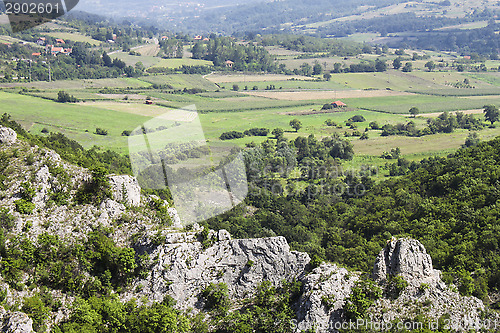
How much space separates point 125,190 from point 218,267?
304 inches

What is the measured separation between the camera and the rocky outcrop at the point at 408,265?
2570 cm

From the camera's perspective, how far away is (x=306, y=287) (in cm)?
2547

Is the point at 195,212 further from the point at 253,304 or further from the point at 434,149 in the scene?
the point at 434,149

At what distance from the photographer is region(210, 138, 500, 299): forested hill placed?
35.5 metres

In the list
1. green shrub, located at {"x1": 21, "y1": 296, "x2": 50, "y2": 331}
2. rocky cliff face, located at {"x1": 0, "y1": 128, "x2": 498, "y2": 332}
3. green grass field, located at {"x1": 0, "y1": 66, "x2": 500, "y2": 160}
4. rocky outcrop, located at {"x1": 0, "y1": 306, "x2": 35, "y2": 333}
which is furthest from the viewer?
green grass field, located at {"x1": 0, "y1": 66, "x2": 500, "y2": 160}

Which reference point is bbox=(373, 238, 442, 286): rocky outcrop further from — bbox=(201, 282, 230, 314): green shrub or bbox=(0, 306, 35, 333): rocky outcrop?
bbox=(0, 306, 35, 333): rocky outcrop

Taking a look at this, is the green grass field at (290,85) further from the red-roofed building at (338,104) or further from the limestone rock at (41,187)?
the limestone rock at (41,187)

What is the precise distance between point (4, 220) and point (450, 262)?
97.0 ft

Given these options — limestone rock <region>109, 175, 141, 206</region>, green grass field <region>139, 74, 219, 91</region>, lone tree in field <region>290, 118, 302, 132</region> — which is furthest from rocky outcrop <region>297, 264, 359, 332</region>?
green grass field <region>139, 74, 219, 91</region>

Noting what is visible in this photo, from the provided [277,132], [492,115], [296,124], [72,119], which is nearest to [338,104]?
[296,124]

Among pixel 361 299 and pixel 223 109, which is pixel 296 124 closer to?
pixel 223 109

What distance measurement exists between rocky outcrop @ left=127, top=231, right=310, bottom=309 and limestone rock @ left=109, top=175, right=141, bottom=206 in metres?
4.31

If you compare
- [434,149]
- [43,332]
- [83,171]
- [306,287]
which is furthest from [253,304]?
[434,149]

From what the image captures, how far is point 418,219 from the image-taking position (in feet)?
157
